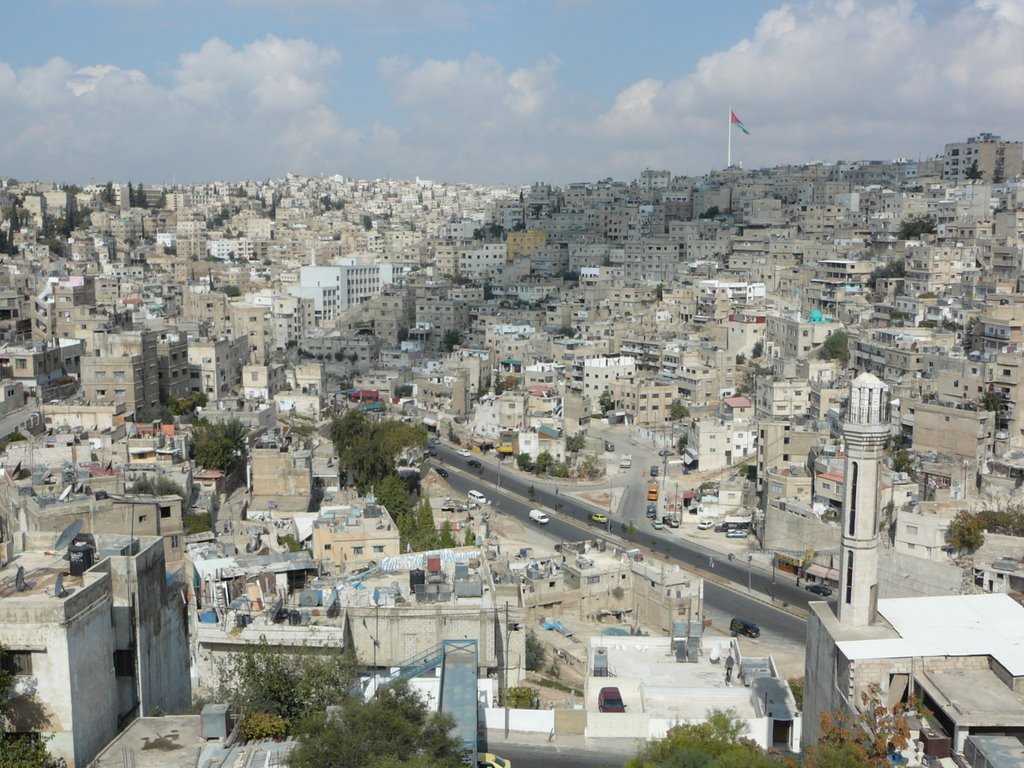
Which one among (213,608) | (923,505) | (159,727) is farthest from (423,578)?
(923,505)

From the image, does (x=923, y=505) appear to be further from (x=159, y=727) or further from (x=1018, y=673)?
(x=159, y=727)

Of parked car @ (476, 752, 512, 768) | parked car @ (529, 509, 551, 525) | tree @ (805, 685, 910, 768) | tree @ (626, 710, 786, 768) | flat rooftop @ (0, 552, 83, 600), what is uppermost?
flat rooftop @ (0, 552, 83, 600)

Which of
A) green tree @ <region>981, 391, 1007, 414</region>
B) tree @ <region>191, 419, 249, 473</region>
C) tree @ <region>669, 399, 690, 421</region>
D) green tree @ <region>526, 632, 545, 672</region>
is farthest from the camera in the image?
tree @ <region>669, 399, 690, 421</region>

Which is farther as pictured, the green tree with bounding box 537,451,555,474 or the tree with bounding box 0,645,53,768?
the green tree with bounding box 537,451,555,474

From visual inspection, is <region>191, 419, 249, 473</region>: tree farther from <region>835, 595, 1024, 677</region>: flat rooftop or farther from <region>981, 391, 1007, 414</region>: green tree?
<region>981, 391, 1007, 414</region>: green tree

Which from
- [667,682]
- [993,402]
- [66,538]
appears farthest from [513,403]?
[66,538]

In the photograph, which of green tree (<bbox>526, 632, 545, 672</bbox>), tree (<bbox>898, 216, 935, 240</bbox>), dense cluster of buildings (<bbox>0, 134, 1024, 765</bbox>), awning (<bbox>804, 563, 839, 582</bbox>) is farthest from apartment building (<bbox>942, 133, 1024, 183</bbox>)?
green tree (<bbox>526, 632, 545, 672</bbox>)
